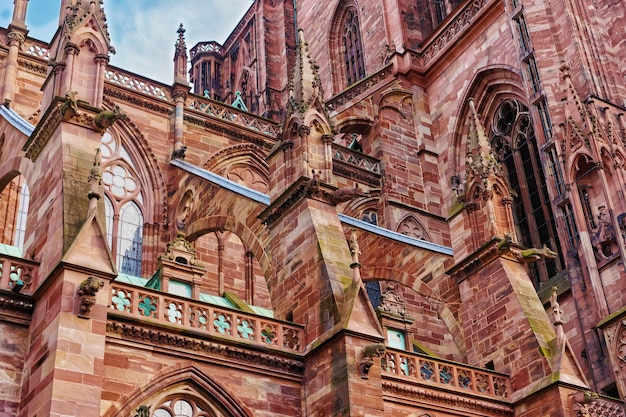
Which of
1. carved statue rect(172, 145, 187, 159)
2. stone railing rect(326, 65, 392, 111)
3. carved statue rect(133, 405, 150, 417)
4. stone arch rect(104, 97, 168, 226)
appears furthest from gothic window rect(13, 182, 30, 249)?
stone railing rect(326, 65, 392, 111)

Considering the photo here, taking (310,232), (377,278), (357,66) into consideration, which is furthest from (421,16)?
(310,232)

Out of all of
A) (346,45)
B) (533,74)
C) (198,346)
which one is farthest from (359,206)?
(198,346)

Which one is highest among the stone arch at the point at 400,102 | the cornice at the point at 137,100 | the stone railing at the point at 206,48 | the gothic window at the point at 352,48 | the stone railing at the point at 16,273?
the stone railing at the point at 206,48

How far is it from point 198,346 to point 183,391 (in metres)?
0.68

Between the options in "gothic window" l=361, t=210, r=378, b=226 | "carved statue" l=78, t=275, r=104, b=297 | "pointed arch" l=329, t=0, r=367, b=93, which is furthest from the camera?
"pointed arch" l=329, t=0, r=367, b=93

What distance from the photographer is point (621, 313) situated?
17.5 m

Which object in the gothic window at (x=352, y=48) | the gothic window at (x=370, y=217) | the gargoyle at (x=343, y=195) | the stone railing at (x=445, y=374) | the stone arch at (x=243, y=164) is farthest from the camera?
the gothic window at (x=352, y=48)

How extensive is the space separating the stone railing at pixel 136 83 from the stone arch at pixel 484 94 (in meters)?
8.40

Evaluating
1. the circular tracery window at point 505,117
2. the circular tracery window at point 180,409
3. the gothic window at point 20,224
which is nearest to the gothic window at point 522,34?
the circular tracery window at point 505,117

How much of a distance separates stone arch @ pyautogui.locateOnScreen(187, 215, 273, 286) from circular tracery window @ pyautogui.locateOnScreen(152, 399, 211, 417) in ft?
11.7

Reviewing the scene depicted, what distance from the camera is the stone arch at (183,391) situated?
1239 cm

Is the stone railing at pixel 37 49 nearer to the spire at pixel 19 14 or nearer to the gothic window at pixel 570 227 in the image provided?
the spire at pixel 19 14

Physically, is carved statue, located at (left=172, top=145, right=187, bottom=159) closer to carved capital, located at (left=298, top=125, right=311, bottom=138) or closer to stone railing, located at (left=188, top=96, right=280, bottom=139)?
stone railing, located at (left=188, top=96, right=280, bottom=139)

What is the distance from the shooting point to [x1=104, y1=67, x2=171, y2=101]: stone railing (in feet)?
75.4
